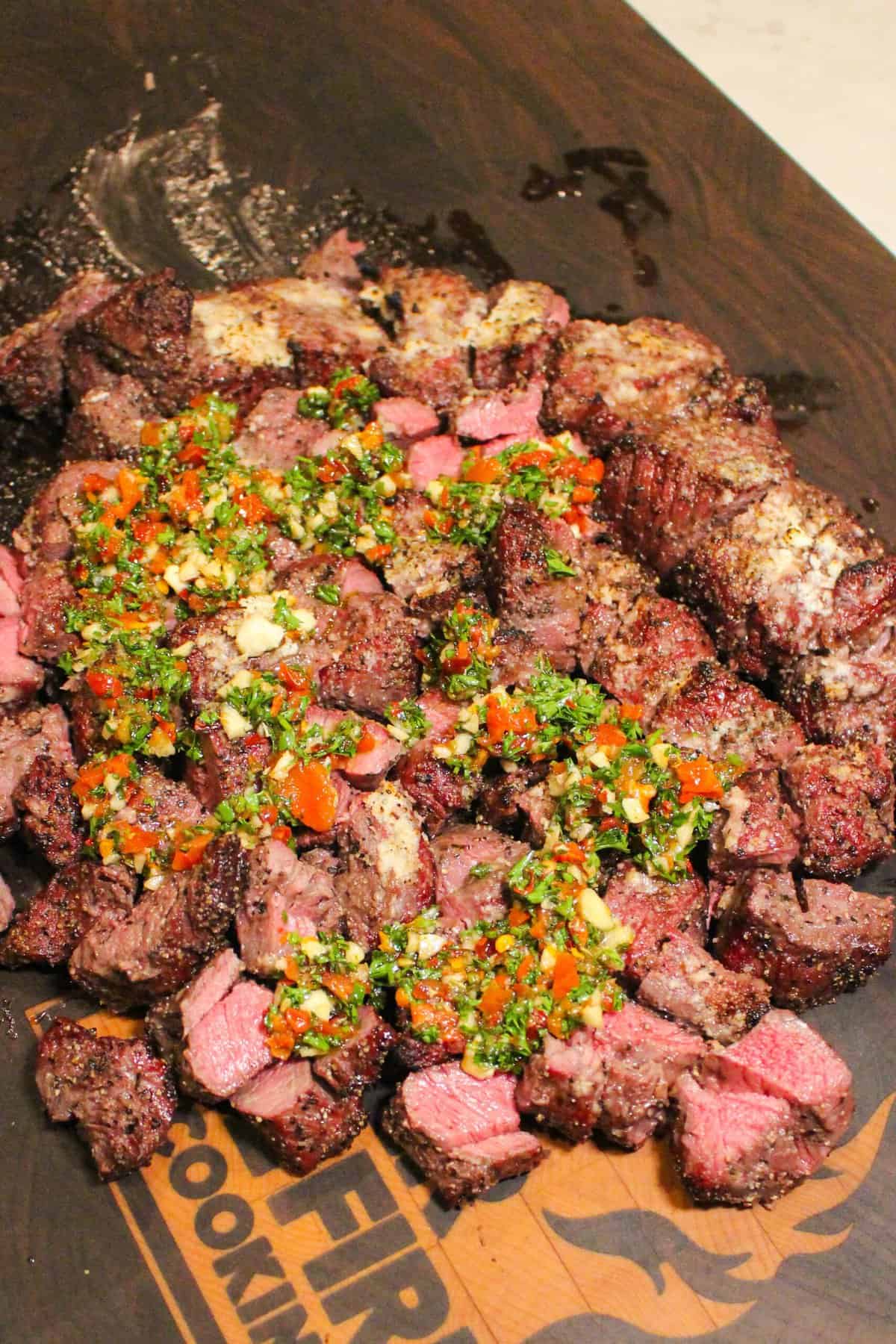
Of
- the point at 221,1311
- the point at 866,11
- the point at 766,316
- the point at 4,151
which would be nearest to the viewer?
the point at 221,1311

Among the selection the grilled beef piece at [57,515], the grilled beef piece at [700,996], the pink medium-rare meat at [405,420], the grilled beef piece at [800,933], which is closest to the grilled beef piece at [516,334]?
the pink medium-rare meat at [405,420]

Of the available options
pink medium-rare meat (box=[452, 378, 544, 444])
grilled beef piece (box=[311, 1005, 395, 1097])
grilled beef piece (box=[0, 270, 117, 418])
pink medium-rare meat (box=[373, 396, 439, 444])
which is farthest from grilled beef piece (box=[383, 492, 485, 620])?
grilled beef piece (box=[0, 270, 117, 418])

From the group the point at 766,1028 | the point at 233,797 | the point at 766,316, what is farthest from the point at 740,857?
the point at 766,316

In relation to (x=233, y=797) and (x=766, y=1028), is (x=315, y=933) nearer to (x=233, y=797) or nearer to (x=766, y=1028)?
(x=233, y=797)

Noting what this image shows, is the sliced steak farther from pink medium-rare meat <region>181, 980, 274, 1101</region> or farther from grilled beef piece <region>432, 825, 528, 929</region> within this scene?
grilled beef piece <region>432, 825, 528, 929</region>

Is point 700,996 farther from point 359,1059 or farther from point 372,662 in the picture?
point 372,662

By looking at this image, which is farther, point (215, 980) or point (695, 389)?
point (695, 389)

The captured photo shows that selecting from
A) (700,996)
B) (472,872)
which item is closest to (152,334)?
(472,872)
